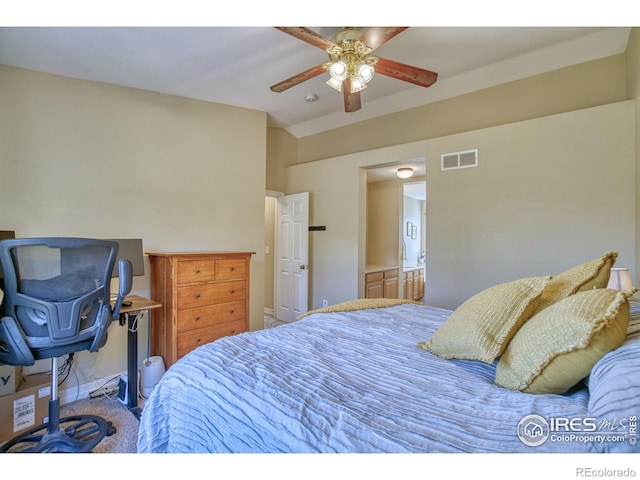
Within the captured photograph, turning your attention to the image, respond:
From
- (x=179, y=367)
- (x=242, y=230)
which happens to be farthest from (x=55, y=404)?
(x=242, y=230)

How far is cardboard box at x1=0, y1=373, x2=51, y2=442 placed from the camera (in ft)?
6.28

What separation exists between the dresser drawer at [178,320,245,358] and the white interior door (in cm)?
141

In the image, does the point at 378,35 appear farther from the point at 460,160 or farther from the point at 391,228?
the point at 391,228

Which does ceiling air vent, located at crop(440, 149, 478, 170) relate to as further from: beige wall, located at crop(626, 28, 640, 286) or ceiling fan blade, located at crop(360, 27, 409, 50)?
ceiling fan blade, located at crop(360, 27, 409, 50)

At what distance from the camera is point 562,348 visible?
2.90 feet

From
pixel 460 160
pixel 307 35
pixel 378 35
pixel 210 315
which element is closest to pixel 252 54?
pixel 307 35

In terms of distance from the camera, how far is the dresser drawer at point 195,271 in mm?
2678

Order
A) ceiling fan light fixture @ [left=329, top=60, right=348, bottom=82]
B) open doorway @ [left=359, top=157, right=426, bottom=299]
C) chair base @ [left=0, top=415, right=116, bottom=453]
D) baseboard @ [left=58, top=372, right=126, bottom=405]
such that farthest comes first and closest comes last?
open doorway @ [left=359, top=157, right=426, bottom=299]
baseboard @ [left=58, top=372, right=126, bottom=405]
ceiling fan light fixture @ [left=329, top=60, right=348, bottom=82]
chair base @ [left=0, top=415, right=116, bottom=453]

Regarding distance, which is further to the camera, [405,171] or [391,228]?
[391,228]

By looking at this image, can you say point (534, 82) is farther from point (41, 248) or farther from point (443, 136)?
point (41, 248)

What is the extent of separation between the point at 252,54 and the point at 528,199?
275cm

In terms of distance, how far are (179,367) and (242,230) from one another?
255 cm

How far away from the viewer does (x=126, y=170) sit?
9.39ft

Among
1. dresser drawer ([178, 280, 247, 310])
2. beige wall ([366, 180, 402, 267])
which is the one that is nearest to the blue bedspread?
dresser drawer ([178, 280, 247, 310])
